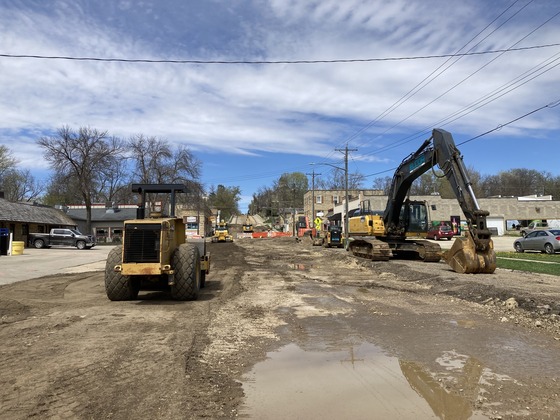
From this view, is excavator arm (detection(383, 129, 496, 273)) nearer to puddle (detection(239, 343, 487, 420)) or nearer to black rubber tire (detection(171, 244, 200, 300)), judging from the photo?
black rubber tire (detection(171, 244, 200, 300))

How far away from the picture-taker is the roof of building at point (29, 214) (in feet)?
139

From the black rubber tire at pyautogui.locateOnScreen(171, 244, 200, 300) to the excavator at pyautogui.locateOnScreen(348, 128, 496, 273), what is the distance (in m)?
9.78

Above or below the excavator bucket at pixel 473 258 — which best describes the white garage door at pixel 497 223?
above

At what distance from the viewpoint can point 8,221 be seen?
41.8 m

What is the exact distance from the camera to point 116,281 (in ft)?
34.9

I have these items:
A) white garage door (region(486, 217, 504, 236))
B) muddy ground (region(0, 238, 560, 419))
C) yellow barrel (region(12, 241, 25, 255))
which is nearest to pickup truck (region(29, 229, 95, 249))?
yellow barrel (region(12, 241, 25, 255))

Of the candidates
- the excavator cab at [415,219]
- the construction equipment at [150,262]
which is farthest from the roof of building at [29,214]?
the construction equipment at [150,262]

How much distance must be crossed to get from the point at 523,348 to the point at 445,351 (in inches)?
50.3

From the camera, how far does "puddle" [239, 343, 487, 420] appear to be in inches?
173

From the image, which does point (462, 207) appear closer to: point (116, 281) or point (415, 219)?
point (415, 219)

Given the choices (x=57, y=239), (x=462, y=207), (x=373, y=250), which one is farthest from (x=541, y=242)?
(x=57, y=239)

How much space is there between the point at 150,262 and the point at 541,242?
2591 cm

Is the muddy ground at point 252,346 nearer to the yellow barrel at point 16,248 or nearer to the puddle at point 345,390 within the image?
the puddle at point 345,390

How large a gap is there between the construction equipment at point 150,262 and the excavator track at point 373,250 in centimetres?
1382
